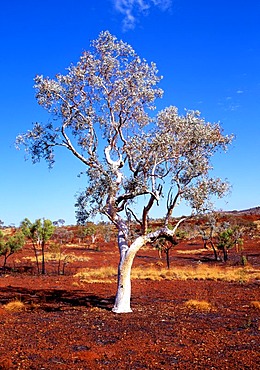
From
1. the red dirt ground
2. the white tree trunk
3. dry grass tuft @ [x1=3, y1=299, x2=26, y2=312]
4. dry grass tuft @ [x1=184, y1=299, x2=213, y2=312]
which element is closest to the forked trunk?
the white tree trunk

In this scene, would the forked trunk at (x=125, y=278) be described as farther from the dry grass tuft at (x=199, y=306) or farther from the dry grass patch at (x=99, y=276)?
the dry grass patch at (x=99, y=276)

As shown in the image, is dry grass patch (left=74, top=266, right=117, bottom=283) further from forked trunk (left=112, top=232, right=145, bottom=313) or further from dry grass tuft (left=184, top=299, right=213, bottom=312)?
forked trunk (left=112, top=232, right=145, bottom=313)

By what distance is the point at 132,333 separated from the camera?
39.4 ft

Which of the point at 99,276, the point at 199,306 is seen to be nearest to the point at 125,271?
the point at 199,306

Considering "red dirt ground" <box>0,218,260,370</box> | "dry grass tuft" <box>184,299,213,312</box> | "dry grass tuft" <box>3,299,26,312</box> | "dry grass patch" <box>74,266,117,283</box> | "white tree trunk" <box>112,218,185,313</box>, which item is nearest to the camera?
"red dirt ground" <box>0,218,260,370</box>

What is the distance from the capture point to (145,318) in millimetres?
14484

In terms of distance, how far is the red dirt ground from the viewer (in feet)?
30.6

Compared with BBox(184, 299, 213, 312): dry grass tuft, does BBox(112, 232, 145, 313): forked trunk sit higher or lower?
higher

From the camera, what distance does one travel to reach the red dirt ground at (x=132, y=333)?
30.6 feet

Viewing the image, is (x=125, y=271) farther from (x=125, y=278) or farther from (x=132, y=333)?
(x=132, y=333)

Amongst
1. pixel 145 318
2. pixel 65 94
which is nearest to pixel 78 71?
→ pixel 65 94

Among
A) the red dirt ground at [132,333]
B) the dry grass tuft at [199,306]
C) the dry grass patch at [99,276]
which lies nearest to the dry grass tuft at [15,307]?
the red dirt ground at [132,333]

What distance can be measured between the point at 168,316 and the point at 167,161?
609 centimetres

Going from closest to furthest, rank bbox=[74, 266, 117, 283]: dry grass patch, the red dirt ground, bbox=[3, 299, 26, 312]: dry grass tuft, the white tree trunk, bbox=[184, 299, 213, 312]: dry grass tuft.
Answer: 1. the red dirt ground
2. the white tree trunk
3. bbox=[3, 299, 26, 312]: dry grass tuft
4. bbox=[184, 299, 213, 312]: dry grass tuft
5. bbox=[74, 266, 117, 283]: dry grass patch
